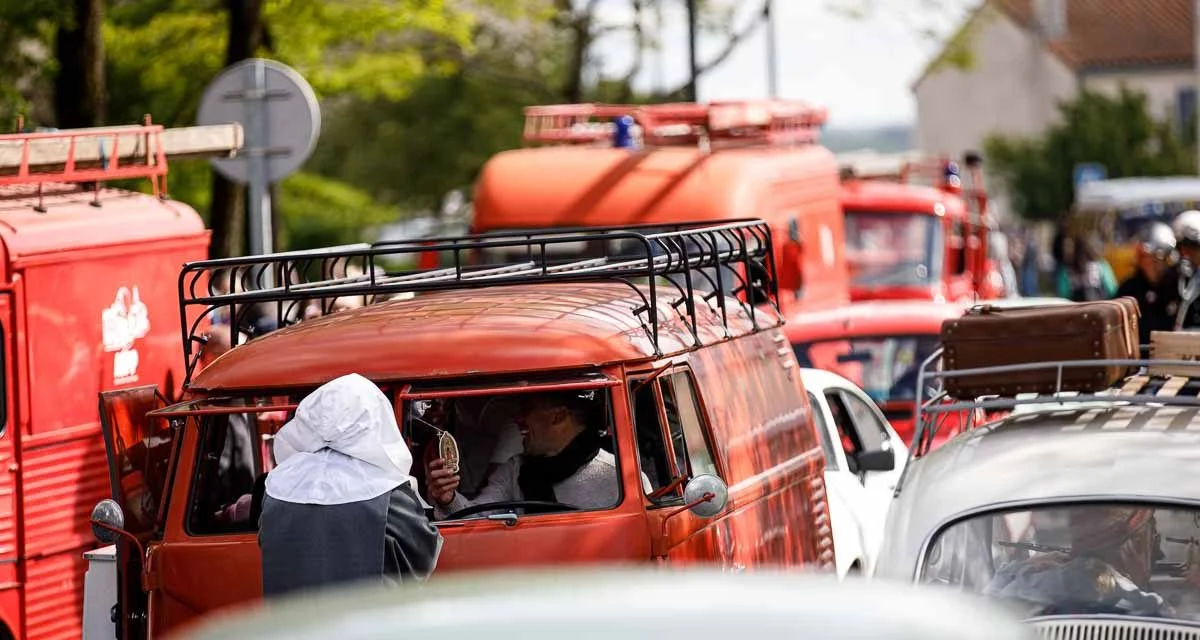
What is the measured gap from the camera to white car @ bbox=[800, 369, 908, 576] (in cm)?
997

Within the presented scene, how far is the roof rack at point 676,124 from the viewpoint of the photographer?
1684cm

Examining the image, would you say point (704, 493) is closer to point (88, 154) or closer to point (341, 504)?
point (341, 504)

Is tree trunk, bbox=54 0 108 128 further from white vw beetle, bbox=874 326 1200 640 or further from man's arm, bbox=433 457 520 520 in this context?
white vw beetle, bbox=874 326 1200 640

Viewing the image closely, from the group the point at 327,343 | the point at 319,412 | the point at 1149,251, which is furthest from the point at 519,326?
the point at 1149,251

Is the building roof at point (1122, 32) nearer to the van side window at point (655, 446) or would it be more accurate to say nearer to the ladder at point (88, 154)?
the ladder at point (88, 154)

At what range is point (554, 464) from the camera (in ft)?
23.8

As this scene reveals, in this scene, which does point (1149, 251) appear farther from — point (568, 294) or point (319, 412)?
point (319, 412)

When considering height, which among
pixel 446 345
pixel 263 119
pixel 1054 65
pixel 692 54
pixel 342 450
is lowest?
pixel 342 450

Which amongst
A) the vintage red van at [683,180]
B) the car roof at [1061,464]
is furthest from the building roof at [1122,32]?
the car roof at [1061,464]

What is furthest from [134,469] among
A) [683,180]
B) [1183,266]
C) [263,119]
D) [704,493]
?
[683,180]

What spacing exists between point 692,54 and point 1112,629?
2134 centimetres

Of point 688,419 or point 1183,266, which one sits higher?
point 1183,266

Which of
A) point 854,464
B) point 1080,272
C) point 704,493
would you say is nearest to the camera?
point 704,493

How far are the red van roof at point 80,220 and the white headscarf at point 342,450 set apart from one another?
139 inches
